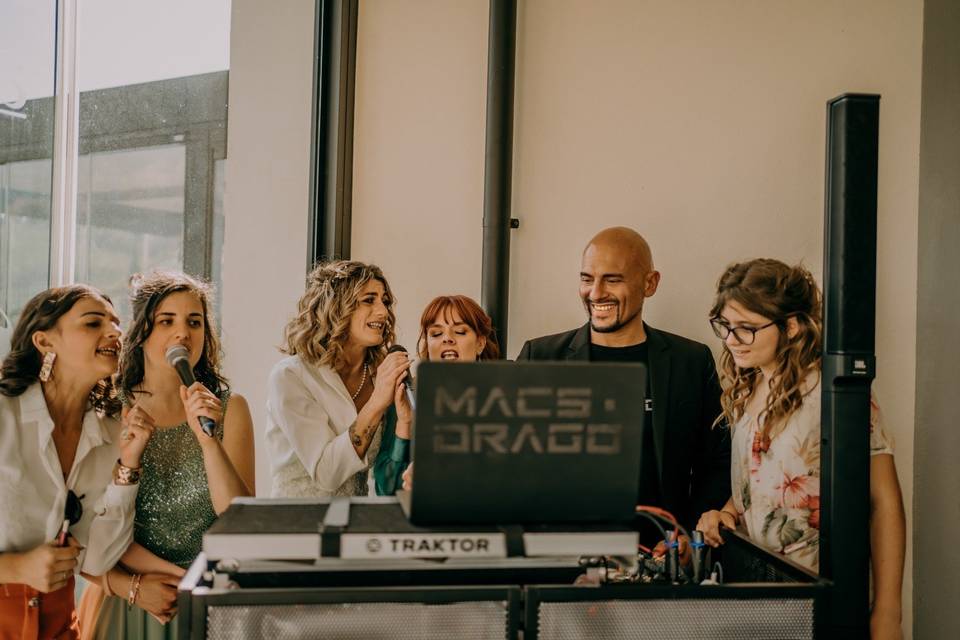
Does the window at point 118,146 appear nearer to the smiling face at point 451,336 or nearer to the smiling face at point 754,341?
the smiling face at point 451,336

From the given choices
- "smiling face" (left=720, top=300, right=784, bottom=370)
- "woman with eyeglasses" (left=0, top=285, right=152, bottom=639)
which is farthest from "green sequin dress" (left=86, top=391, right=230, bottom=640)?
"smiling face" (left=720, top=300, right=784, bottom=370)

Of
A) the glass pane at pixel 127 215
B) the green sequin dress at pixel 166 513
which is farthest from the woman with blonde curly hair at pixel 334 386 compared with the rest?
the glass pane at pixel 127 215

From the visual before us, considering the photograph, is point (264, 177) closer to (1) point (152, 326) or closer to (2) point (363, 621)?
(1) point (152, 326)

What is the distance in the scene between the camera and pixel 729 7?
2.78 metres

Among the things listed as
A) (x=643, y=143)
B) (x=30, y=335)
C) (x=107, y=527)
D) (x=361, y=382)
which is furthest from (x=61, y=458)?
(x=643, y=143)

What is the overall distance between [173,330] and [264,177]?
1.22 m

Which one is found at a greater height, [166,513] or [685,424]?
[685,424]

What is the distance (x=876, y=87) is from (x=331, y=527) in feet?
8.21

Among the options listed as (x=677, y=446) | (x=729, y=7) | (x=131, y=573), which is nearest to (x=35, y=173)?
(x=131, y=573)

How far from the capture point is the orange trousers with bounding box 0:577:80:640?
5.60ft

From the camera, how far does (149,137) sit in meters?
2.95

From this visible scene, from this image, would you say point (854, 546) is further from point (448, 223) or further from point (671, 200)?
point (448, 223)

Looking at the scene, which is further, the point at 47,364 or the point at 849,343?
the point at 47,364

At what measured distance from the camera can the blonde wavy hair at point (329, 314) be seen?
7.69 ft
